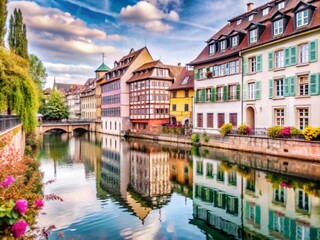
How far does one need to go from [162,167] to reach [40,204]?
16.5 m

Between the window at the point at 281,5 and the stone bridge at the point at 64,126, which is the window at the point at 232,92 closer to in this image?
the window at the point at 281,5

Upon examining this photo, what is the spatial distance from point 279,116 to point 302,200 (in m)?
13.2

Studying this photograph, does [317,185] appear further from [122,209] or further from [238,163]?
[122,209]

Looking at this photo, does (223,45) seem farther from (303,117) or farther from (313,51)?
(303,117)

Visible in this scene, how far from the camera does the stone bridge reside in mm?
54841

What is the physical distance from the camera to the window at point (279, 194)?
1160 cm

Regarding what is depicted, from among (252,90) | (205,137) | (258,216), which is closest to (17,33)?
(205,137)

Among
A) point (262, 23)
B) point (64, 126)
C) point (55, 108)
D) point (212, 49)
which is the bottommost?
point (64, 126)

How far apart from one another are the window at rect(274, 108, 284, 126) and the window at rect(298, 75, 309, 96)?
215 centimetres

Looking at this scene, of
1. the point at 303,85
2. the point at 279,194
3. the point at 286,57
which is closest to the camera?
the point at 279,194

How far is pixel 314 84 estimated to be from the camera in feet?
67.4

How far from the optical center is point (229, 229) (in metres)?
9.09

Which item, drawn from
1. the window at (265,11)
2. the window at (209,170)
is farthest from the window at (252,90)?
the window at (209,170)

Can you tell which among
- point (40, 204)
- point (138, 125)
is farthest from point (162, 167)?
point (138, 125)
